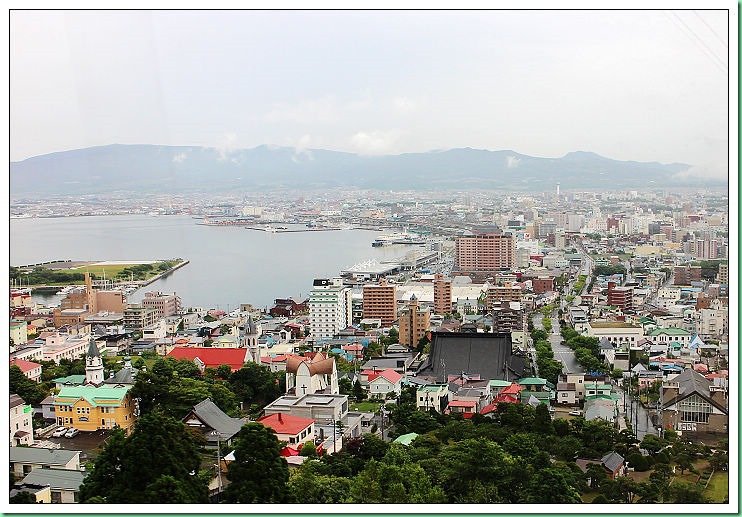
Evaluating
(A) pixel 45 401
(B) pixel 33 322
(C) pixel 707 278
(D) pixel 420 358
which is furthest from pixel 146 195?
(C) pixel 707 278

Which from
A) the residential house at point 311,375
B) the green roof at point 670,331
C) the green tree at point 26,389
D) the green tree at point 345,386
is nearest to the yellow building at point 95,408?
the green tree at point 26,389

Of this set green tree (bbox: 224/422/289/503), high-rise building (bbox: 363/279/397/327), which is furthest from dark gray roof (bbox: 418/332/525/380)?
high-rise building (bbox: 363/279/397/327)

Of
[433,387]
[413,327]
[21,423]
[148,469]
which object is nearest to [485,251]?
[413,327]

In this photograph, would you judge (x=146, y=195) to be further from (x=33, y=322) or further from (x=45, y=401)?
(x=45, y=401)

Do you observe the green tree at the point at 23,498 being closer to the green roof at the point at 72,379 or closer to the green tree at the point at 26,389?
the green tree at the point at 26,389

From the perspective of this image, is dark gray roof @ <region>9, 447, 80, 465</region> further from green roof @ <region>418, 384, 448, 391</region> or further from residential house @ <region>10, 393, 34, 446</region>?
green roof @ <region>418, 384, 448, 391</region>

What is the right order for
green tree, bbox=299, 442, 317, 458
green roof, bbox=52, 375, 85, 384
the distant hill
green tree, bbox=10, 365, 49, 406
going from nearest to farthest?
1. green tree, bbox=299, 442, 317, 458
2. green tree, bbox=10, 365, 49, 406
3. green roof, bbox=52, 375, 85, 384
4. the distant hill
